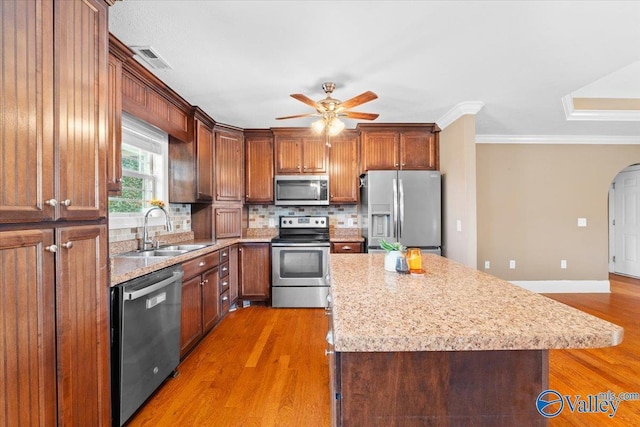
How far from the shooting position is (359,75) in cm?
242

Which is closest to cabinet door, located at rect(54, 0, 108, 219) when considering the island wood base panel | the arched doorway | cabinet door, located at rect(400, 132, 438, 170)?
the island wood base panel

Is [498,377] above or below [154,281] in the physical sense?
below

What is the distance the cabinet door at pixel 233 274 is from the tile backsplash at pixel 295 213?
723 millimetres

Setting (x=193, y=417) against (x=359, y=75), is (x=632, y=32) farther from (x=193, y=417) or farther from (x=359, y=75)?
(x=193, y=417)

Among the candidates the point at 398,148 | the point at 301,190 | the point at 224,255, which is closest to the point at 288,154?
the point at 301,190

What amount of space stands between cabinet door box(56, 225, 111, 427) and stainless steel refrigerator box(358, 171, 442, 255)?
8.89ft

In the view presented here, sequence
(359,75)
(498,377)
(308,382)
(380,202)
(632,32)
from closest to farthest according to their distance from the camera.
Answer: (498,377) < (632,32) < (308,382) < (359,75) < (380,202)

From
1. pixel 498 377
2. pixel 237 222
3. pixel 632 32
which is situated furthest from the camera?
pixel 237 222

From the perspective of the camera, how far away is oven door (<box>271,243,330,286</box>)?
11.9 feet

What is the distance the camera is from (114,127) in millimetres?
1901

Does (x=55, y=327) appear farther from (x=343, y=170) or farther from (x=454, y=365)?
(x=343, y=170)

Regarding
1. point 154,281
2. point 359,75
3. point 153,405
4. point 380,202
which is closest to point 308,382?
point 153,405

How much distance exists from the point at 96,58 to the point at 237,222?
2.73m

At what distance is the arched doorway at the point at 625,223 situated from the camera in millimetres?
5070
